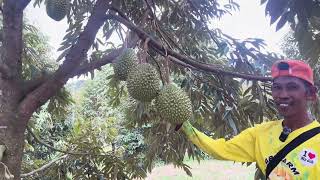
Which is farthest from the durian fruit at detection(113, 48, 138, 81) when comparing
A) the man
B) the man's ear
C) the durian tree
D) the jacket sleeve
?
the man's ear

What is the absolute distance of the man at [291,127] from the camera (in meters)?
1.58

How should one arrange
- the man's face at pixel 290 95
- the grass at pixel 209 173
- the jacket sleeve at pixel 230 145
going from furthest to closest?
1. the grass at pixel 209 173
2. the jacket sleeve at pixel 230 145
3. the man's face at pixel 290 95

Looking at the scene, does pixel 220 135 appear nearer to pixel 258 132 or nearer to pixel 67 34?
pixel 258 132

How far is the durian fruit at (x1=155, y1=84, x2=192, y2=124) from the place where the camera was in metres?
1.54

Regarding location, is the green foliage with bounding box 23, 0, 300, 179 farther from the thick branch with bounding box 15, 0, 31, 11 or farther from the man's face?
the thick branch with bounding box 15, 0, 31, 11

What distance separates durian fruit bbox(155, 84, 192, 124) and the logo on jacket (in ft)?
1.44

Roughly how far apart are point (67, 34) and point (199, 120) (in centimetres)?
101

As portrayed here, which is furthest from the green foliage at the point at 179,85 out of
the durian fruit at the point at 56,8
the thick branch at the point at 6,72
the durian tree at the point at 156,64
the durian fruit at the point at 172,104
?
the thick branch at the point at 6,72

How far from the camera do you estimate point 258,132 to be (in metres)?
1.85

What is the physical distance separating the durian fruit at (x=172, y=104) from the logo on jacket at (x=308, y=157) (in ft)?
1.44

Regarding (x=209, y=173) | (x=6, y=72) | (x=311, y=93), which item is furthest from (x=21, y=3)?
(x=209, y=173)

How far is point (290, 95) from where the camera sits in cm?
166

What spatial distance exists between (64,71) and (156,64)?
1.74ft

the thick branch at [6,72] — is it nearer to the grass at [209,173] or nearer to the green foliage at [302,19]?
the green foliage at [302,19]
